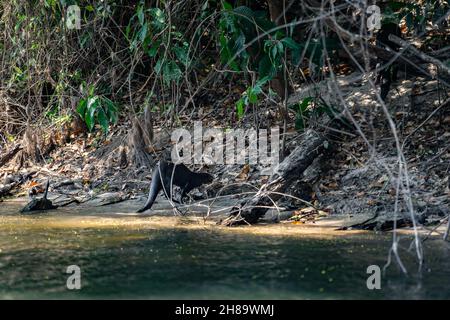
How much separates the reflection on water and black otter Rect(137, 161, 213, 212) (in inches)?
41.6

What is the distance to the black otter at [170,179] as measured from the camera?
6657mm

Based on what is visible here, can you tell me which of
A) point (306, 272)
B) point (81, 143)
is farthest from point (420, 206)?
point (81, 143)

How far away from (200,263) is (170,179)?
2906 mm

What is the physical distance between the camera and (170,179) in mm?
6855

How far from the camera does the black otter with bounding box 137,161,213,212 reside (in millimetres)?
6657

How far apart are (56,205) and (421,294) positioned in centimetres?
466

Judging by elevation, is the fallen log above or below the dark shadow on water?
above

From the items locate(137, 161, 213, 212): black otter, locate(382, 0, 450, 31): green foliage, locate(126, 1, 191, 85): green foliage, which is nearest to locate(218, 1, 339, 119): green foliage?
locate(126, 1, 191, 85): green foliage

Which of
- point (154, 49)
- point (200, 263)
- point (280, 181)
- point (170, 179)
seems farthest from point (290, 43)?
point (200, 263)

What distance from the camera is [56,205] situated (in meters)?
7.06

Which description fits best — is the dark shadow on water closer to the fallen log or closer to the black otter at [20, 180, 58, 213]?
the fallen log
